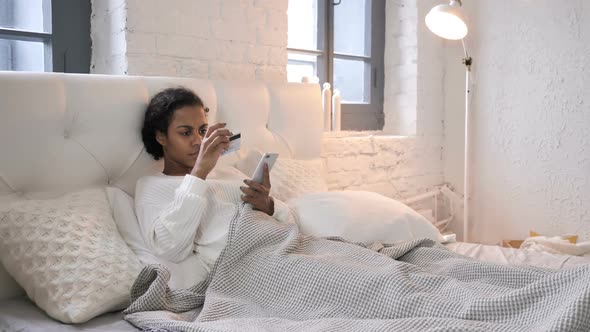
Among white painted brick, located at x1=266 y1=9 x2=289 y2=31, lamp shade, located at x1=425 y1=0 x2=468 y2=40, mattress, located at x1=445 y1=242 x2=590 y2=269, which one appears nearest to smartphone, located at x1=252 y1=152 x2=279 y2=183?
mattress, located at x1=445 y1=242 x2=590 y2=269

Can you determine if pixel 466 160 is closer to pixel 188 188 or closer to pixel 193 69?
pixel 193 69

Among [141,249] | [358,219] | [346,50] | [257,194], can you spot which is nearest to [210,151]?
[257,194]

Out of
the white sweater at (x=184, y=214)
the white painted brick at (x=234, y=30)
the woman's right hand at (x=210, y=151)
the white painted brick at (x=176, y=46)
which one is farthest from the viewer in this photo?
the white painted brick at (x=234, y=30)

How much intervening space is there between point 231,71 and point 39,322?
1299mm

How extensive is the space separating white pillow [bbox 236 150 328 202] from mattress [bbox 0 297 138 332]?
0.78 m

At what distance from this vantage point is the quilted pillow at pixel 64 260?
1.28 meters

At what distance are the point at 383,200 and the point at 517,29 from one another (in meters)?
1.55

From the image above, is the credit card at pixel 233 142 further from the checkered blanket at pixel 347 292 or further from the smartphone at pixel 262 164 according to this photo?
the checkered blanket at pixel 347 292

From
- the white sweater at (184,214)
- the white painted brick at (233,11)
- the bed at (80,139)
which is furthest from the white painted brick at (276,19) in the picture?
the white sweater at (184,214)

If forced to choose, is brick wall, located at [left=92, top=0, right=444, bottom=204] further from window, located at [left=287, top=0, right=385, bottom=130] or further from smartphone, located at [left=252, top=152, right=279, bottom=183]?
smartphone, located at [left=252, top=152, right=279, bottom=183]

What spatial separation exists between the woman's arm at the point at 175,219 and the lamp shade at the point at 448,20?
1.47 m

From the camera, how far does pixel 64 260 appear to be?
1318 millimetres

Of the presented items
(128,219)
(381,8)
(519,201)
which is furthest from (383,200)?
(381,8)

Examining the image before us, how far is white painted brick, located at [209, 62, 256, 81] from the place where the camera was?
2248 millimetres
